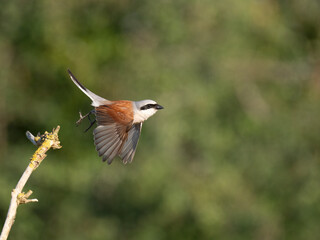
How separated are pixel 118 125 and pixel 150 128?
4670 mm

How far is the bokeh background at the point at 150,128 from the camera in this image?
9109 millimetres

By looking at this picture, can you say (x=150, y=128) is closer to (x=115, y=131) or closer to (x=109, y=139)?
(x=115, y=131)

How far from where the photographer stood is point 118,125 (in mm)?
3965

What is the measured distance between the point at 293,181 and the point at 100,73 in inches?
145

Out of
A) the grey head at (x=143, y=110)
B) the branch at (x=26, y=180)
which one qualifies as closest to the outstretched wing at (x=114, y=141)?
the grey head at (x=143, y=110)

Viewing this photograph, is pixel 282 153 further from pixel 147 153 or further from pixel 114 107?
pixel 114 107

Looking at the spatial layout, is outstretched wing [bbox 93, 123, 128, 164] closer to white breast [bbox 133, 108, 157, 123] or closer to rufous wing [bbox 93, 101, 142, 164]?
rufous wing [bbox 93, 101, 142, 164]

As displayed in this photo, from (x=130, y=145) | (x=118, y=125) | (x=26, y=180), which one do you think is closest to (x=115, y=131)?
(x=118, y=125)

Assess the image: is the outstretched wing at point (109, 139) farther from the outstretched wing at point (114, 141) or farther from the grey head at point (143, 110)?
the grey head at point (143, 110)

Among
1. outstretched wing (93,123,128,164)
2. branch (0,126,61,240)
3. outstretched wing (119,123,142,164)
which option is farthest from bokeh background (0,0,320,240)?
branch (0,126,61,240)

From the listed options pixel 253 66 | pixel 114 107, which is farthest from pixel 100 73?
pixel 114 107

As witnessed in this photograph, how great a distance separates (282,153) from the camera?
1055 centimetres

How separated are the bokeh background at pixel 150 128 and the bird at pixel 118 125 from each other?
4361 millimetres

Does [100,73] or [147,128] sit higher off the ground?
[100,73]
